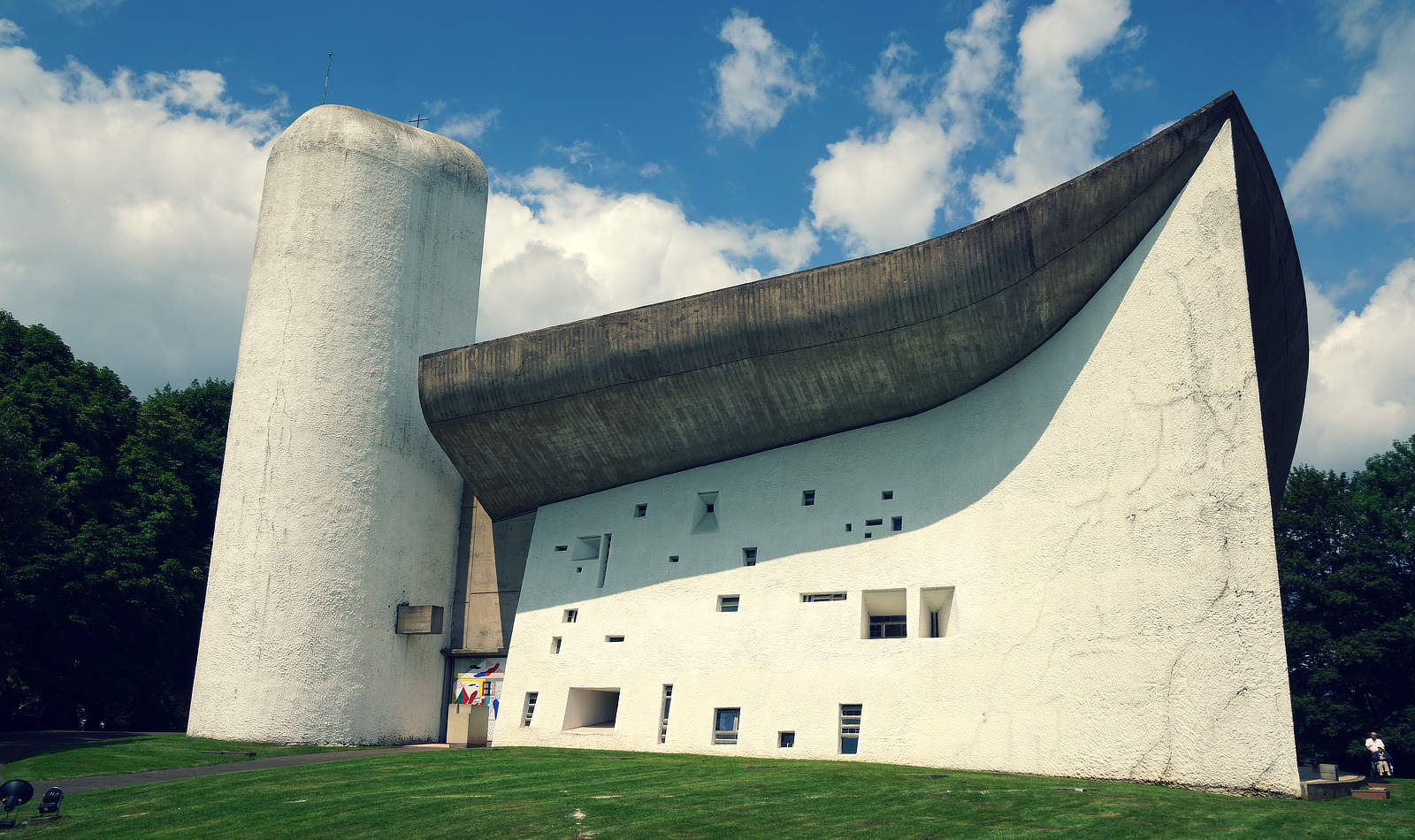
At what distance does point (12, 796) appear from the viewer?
14055mm

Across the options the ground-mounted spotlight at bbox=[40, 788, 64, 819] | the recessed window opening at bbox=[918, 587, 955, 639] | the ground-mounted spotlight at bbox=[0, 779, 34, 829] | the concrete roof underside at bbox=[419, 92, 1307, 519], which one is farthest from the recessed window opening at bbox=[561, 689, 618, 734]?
the ground-mounted spotlight at bbox=[0, 779, 34, 829]

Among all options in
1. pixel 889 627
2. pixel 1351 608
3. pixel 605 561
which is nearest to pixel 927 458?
pixel 889 627

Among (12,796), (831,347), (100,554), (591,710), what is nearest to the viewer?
(12,796)

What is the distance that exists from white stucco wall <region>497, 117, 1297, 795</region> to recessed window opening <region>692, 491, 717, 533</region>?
213mm

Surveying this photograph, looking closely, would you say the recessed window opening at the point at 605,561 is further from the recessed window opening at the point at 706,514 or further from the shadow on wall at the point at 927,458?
the recessed window opening at the point at 706,514

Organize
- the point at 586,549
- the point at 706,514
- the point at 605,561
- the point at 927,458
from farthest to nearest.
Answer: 1. the point at 586,549
2. the point at 605,561
3. the point at 706,514
4. the point at 927,458

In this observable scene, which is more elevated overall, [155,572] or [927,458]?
[927,458]

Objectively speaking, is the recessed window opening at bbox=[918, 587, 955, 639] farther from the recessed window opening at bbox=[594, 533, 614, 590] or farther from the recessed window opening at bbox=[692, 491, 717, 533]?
the recessed window opening at bbox=[594, 533, 614, 590]

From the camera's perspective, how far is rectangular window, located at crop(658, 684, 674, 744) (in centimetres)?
2252

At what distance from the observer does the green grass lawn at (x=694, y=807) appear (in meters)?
12.2

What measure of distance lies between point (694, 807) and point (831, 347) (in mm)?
10857

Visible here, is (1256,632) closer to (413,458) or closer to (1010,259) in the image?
(1010,259)

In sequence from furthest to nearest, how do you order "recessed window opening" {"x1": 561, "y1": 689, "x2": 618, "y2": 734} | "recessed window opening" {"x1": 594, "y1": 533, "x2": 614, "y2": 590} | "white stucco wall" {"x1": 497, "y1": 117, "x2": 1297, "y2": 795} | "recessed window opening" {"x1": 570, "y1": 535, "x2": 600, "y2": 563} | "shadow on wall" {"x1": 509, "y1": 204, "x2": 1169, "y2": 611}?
"recessed window opening" {"x1": 570, "y1": 535, "x2": 600, "y2": 563} → "recessed window opening" {"x1": 594, "y1": 533, "x2": 614, "y2": 590} → "recessed window opening" {"x1": 561, "y1": 689, "x2": 618, "y2": 734} → "shadow on wall" {"x1": 509, "y1": 204, "x2": 1169, "y2": 611} → "white stucco wall" {"x1": 497, "y1": 117, "x2": 1297, "y2": 795}

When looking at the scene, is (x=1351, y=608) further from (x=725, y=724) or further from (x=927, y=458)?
(x=725, y=724)
